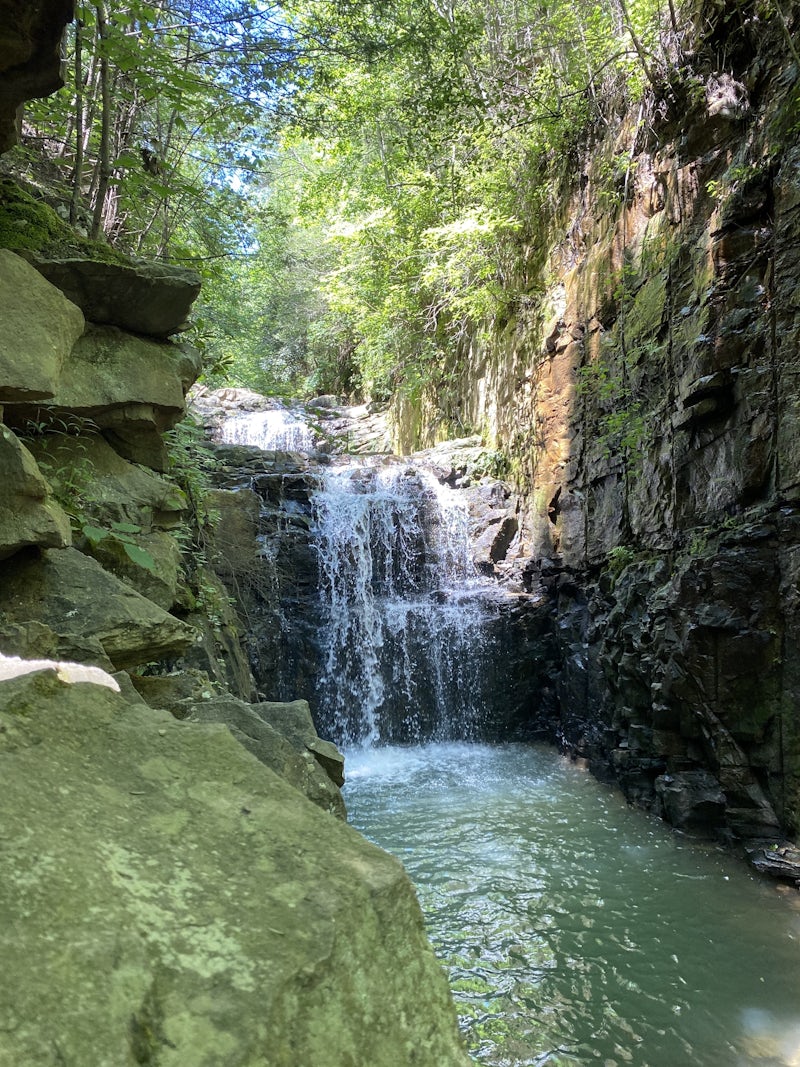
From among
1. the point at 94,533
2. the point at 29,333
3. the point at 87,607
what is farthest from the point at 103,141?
the point at 87,607

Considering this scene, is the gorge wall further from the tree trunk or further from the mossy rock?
the tree trunk

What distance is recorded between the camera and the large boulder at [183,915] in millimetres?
1005

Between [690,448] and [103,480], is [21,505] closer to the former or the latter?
[103,480]

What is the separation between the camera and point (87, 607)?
10.4ft

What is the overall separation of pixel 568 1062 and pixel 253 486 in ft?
29.7

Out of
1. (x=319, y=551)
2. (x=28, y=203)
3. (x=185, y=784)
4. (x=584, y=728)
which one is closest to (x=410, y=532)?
(x=319, y=551)

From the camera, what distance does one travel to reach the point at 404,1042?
123 centimetres

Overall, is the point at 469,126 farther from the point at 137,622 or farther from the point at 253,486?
the point at 137,622

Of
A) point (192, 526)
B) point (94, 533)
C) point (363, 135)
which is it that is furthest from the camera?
point (363, 135)

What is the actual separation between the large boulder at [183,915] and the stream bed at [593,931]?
272 centimetres

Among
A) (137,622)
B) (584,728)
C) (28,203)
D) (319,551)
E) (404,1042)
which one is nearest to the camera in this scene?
(404,1042)

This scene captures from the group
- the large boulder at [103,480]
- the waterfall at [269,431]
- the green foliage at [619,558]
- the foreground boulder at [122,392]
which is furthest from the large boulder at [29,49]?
the waterfall at [269,431]

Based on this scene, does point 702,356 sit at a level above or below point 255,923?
above

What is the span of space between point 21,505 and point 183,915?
2.48 m
